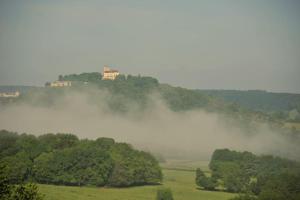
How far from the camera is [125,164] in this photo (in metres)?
66.4

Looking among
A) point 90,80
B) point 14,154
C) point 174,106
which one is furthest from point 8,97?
point 14,154

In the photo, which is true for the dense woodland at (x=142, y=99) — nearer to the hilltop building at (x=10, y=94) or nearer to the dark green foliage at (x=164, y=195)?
the hilltop building at (x=10, y=94)

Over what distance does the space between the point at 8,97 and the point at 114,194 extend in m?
100

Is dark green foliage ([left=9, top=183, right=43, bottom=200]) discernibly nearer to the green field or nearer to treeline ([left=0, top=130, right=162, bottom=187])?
the green field

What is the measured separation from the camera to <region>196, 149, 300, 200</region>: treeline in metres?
46.7

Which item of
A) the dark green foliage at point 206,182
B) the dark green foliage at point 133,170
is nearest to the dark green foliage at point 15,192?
the dark green foliage at point 133,170

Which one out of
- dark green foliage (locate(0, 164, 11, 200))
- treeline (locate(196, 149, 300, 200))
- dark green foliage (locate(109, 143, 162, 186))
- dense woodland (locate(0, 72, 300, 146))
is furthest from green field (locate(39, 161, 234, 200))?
dense woodland (locate(0, 72, 300, 146))

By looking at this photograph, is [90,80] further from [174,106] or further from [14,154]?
[14,154]

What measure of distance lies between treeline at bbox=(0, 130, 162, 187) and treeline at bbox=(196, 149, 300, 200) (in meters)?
7.10

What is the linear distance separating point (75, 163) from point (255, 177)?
2173 centimetres

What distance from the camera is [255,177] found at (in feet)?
220

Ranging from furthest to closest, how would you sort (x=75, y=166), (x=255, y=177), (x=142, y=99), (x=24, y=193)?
(x=142, y=99) < (x=255, y=177) < (x=75, y=166) < (x=24, y=193)

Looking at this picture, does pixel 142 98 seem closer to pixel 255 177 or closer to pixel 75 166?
pixel 255 177

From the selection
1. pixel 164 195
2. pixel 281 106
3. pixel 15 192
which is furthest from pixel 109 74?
pixel 15 192
